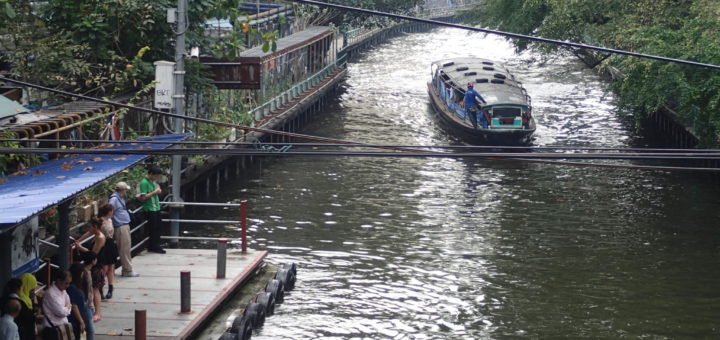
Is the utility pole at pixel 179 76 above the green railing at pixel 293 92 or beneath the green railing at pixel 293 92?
above

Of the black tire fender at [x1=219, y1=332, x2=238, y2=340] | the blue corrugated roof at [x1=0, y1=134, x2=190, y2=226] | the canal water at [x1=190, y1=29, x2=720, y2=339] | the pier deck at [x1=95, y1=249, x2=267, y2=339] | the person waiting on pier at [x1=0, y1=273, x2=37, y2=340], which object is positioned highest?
the blue corrugated roof at [x1=0, y1=134, x2=190, y2=226]

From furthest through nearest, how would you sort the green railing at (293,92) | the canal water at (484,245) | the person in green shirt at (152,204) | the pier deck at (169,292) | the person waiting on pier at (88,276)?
the green railing at (293,92), the canal water at (484,245), the person in green shirt at (152,204), the pier deck at (169,292), the person waiting on pier at (88,276)

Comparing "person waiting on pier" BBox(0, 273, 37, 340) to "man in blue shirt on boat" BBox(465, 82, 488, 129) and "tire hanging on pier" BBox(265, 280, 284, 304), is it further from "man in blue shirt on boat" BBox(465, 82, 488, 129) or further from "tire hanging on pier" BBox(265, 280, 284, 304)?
"man in blue shirt on boat" BBox(465, 82, 488, 129)

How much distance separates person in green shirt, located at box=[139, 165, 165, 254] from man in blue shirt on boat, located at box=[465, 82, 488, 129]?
2270cm

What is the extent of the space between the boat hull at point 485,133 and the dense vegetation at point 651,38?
3.84 metres

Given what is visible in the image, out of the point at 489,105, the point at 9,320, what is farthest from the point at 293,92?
the point at 9,320

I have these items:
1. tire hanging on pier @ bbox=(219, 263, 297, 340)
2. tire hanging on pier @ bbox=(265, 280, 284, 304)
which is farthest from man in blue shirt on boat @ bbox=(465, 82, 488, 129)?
tire hanging on pier @ bbox=(265, 280, 284, 304)

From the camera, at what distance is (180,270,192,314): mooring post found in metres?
13.6

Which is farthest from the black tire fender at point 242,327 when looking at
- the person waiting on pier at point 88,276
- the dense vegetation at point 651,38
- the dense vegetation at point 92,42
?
the dense vegetation at point 651,38

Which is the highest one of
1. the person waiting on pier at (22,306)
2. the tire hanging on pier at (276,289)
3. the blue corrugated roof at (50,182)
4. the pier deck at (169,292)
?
the blue corrugated roof at (50,182)

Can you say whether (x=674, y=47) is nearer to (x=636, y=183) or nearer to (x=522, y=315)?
(x=636, y=183)

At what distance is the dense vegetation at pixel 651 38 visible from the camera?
95.3 feet

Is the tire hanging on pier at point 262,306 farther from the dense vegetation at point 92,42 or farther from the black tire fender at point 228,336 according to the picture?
the dense vegetation at point 92,42

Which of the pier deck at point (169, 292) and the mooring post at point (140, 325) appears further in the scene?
the pier deck at point (169, 292)
